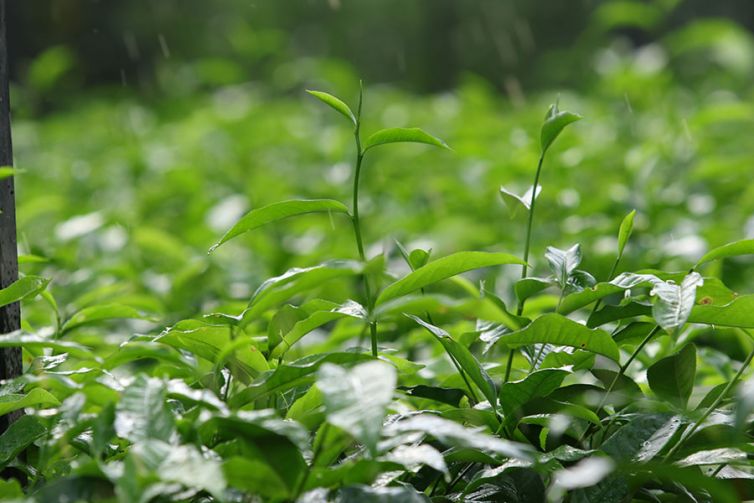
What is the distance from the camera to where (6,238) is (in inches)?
57.5

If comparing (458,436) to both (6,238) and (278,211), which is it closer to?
(278,211)

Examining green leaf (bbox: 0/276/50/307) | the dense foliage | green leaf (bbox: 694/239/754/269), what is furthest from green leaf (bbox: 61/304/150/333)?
green leaf (bbox: 694/239/754/269)

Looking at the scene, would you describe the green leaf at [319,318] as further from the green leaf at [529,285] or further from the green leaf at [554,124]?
the green leaf at [554,124]

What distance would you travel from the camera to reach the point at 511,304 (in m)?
2.43

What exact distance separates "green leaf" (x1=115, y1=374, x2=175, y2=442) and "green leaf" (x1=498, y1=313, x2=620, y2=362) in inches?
19.4

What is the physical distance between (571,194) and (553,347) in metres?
1.73

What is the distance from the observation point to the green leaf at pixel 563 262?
142cm

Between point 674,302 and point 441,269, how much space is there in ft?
1.03

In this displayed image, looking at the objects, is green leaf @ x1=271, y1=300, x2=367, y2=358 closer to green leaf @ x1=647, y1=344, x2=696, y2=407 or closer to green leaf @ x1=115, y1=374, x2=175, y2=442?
green leaf @ x1=115, y1=374, x2=175, y2=442

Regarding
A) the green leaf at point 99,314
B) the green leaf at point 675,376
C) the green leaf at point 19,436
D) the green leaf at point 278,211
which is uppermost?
the green leaf at point 278,211

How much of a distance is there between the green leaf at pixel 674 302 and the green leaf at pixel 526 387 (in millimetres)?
174

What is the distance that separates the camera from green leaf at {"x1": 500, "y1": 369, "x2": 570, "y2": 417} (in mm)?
1311

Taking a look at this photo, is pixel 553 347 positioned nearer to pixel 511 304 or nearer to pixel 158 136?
pixel 511 304

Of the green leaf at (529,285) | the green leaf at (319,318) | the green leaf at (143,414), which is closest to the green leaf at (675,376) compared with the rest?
the green leaf at (529,285)
